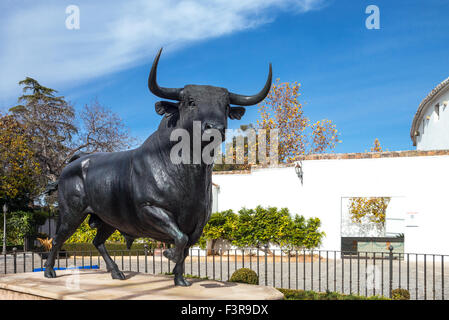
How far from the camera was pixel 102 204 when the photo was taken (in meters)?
3.93

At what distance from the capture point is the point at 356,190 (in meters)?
15.0

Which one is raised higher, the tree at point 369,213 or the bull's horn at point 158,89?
the bull's horn at point 158,89

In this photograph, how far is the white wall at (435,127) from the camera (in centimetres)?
2066

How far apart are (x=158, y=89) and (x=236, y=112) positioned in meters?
0.71

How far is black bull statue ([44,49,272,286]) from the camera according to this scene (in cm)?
321

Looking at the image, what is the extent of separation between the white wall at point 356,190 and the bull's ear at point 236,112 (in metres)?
12.4

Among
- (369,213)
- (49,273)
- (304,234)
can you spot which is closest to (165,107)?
(49,273)

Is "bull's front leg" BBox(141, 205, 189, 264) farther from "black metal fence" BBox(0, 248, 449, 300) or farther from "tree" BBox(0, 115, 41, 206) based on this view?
"tree" BBox(0, 115, 41, 206)

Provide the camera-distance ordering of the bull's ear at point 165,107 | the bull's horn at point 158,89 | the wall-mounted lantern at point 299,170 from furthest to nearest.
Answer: the wall-mounted lantern at point 299,170 < the bull's ear at point 165,107 < the bull's horn at point 158,89

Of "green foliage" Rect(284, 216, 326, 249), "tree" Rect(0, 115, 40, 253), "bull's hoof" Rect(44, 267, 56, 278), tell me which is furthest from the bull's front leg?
"tree" Rect(0, 115, 40, 253)

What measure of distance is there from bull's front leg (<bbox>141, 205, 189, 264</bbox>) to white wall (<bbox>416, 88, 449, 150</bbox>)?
20.4 m

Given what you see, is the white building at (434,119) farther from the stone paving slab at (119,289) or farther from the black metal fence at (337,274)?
the stone paving slab at (119,289)

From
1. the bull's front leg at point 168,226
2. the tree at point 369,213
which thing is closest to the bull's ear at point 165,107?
the bull's front leg at point 168,226
